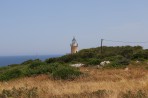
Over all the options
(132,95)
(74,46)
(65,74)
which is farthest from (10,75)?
(74,46)

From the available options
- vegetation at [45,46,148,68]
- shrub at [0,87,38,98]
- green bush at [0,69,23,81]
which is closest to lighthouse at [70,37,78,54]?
vegetation at [45,46,148,68]

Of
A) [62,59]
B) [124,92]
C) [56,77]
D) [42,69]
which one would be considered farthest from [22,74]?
[62,59]

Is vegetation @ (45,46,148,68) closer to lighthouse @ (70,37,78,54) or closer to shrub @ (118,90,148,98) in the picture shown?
lighthouse @ (70,37,78,54)

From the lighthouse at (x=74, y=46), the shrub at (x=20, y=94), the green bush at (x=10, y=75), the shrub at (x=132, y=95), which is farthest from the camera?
the lighthouse at (x=74, y=46)

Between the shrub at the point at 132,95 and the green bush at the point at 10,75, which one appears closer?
the shrub at the point at 132,95

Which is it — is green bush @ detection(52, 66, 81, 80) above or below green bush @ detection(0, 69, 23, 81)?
above

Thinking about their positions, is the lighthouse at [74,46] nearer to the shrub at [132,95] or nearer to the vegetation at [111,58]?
the vegetation at [111,58]

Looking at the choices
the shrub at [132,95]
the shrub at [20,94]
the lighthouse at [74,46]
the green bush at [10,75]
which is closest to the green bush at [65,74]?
the green bush at [10,75]

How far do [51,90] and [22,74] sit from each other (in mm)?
11676

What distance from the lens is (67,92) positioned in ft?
38.9

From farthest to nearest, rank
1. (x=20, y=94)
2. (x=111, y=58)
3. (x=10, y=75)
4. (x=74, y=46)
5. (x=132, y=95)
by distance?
(x=74, y=46) < (x=111, y=58) < (x=10, y=75) < (x=20, y=94) < (x=132, y=95)

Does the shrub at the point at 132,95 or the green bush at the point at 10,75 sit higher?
the shrub at the point at 132,95

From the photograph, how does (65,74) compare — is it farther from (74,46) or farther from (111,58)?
(74,46)

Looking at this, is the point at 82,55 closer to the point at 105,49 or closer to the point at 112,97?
the point at 105,49
